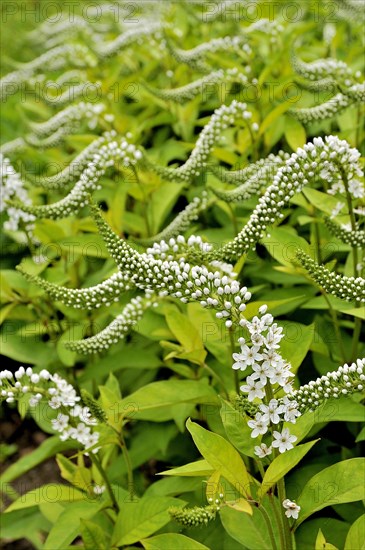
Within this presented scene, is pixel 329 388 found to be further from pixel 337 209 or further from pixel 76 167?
pixel 76 167

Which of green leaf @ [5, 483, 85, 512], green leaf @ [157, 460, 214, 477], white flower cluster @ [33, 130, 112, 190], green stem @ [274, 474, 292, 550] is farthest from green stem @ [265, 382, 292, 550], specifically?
white flower cluster @ [33, 130, 112, 190]

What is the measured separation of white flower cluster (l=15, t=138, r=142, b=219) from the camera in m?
3.05

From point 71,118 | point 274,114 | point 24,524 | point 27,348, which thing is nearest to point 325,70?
point 274,114

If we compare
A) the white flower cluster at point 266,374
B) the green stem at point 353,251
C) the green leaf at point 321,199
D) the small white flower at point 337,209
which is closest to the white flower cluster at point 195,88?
the green leaf at point 321,199

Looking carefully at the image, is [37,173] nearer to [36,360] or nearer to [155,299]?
[36,360]

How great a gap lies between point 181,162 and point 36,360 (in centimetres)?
179

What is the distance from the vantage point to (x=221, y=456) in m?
2.09

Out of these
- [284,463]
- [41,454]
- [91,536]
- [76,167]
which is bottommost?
[41,454]

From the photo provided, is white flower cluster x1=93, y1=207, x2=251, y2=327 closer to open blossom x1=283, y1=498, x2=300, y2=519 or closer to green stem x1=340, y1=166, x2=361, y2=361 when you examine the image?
open blossom x1=283, y1=498, x2=300, y2=519

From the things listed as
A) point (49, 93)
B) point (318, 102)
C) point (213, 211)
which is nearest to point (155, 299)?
point (213, 211)

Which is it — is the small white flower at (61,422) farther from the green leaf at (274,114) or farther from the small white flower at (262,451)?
the green leaf at (274,114)

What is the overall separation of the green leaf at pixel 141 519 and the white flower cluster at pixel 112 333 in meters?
0.61

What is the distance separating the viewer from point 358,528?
2.14m

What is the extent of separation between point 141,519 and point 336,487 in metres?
0.76
